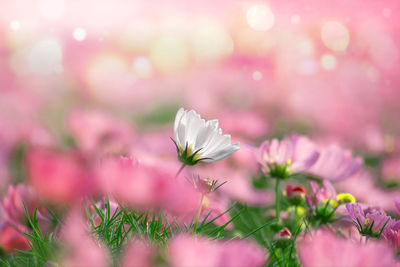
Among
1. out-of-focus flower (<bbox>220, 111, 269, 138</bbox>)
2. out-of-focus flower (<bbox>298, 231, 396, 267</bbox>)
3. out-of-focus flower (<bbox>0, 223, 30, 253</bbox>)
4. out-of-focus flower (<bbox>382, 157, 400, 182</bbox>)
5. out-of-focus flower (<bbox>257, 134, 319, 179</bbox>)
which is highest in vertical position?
out-of-focus flower (<bbox>298, 231, 396, 267</bbox>)

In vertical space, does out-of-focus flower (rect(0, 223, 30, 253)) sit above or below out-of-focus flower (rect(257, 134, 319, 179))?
below

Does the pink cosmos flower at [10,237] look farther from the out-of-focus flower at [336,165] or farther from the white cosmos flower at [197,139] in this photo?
the out-of-focus flower at [336,165]

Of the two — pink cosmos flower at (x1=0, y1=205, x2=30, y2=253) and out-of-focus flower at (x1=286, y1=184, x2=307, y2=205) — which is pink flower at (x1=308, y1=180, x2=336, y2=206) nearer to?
out-of-focus flower at (x1=286, y1=184, x2=307, y2=205)

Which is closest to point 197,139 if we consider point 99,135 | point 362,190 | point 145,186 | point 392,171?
point 145,186

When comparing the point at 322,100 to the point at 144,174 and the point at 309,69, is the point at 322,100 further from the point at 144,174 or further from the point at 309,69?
Result: the point at 144,174

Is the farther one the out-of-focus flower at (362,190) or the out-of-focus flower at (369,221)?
the out-of-focus flower at (362,190)

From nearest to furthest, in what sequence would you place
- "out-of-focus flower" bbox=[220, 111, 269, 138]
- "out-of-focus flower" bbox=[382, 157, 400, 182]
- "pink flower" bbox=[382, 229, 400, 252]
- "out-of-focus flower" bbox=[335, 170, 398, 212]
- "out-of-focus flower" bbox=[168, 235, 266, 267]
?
"out-of-focus flower" bbox=[168, 235, 266, 267] < "pink flower" bbox=[382, 229, 400, 252] < "out-of-focus flower" bbox=[335, 170, 398, 212] < "out-of-focus flower" bbox=[382, 157, 400, 182] < "out-of-focus flower" bbox=[220, 111, 269, 138]

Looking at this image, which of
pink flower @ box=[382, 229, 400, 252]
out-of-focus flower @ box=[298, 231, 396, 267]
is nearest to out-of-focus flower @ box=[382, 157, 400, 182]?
pink flower @ box=[382, 229, 400, 252]

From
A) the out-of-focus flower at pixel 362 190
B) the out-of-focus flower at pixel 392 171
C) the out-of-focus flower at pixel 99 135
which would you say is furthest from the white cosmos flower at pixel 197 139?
the out-of-focus flower at pixel 392 171
